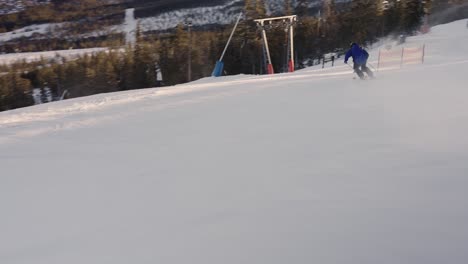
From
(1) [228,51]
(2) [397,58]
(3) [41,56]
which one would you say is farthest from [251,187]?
(3) [41,56]

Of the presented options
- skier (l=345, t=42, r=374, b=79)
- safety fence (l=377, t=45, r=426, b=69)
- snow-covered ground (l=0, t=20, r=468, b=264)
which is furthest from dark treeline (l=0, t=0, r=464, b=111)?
snow-covered ground (l=0, t=20, r=468, b=264)

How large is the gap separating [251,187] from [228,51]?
43387mm

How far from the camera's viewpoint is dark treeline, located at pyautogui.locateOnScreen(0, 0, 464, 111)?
148ft

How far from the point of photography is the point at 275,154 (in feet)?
18.6

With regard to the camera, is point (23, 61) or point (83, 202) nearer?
point (83, 202)

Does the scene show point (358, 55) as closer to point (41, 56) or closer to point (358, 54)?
point (358, 54)

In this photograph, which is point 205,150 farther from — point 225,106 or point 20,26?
point 20,26

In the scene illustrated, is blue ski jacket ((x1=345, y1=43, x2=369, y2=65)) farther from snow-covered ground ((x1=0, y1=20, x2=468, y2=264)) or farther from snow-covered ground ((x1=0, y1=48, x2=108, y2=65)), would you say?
snow-covered ground ((x1=0, y1=48, x2=108, y2=65))

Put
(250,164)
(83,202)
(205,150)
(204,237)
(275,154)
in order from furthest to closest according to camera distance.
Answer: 1. (205,150)
2. (275,154)
3. (250,164)
4. (83,202)
5. (204,237)

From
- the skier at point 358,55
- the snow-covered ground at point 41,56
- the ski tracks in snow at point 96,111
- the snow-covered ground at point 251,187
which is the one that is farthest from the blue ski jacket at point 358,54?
the snow-covered ground at point 41,56

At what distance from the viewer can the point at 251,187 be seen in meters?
4.46

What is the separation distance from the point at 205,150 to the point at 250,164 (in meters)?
1.09

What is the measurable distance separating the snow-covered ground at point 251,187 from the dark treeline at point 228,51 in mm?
38043

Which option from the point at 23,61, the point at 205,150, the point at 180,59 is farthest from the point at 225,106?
the point at 23,61
